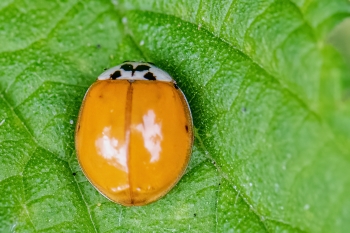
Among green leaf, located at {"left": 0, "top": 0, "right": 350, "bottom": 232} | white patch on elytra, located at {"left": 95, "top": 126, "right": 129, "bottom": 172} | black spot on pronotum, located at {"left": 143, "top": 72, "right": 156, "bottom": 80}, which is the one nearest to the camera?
green leaf, located at {"left": 0, "top": 0, "right": 350, "bottom": 232}

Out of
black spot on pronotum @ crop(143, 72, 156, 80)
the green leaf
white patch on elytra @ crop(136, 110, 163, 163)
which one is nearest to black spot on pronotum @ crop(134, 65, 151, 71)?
black spot on pronotum @ crop(143, 72, 156, 80)

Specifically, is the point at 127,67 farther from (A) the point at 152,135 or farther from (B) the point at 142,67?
(A) the point at 152,135

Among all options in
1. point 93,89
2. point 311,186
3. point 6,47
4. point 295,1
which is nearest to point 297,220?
point 311,186

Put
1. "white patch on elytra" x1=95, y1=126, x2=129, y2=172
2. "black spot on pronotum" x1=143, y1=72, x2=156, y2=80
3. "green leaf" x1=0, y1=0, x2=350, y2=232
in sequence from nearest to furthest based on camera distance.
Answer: "green leaf" x1=0, y1=0, x2=350, y2=232
"white patch on elytra" x1=95, y1=126, x2=129, y2=172
"black spot on pronotum" x1=143, y1=72, x2=156, y2=80

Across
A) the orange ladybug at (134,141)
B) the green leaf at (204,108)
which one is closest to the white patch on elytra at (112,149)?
the orange ladybug at (134,141)

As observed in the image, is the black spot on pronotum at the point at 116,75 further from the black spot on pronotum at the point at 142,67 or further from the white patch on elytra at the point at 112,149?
the white patch on elytra at the point at 112,149

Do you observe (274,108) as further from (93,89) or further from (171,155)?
(93,89)

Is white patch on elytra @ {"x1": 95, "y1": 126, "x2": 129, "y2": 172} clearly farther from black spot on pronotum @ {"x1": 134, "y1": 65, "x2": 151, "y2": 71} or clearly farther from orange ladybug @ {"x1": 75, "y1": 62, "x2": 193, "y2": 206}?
black spot on pronotum @ {"x1": 134, "y1": 65, "x2": 151, "y2": 71}
